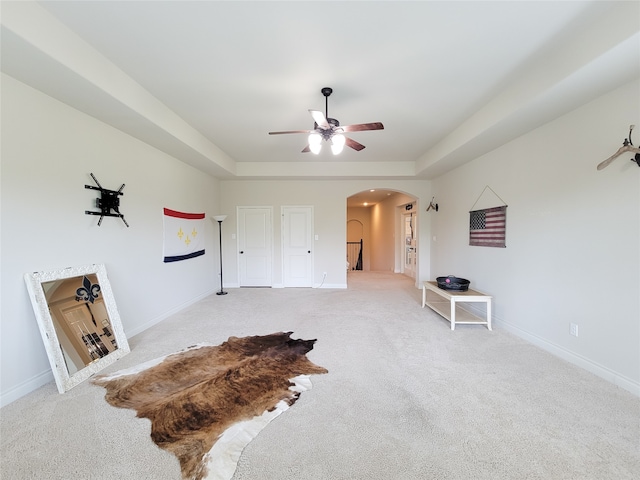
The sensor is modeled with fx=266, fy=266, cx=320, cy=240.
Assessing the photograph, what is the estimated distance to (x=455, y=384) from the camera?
7.56ft

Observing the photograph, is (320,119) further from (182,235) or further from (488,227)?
(182,235)

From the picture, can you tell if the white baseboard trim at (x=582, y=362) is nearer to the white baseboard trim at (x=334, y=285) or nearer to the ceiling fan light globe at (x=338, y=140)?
the ceiling fan light globe at (x=338, y=140)

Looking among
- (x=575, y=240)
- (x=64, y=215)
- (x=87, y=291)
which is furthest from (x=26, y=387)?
(x=575, y=240)

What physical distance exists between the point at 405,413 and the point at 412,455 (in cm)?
37

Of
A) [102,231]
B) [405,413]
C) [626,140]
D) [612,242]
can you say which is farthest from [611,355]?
[102,231]

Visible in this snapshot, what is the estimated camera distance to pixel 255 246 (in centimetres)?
634

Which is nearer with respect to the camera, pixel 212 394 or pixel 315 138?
pixel 212 394

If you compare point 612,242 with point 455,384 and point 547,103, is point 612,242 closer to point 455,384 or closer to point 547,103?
point 547,103

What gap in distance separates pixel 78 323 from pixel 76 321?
0.09 feet

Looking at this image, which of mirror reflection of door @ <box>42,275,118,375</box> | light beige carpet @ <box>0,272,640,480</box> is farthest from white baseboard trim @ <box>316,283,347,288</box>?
mirror reflection of door @ <box>42,275,118,375</box>

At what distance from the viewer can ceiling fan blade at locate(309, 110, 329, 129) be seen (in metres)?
2.44

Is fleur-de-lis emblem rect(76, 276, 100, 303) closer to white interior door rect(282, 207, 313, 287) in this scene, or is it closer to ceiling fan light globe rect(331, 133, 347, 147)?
ceiling fan light globe rect(331, 133, 347, 147)

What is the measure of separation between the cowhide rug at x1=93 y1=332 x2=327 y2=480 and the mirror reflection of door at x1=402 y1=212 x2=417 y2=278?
535cm

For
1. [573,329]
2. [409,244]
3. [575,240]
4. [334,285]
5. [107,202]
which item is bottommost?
[334,285]
